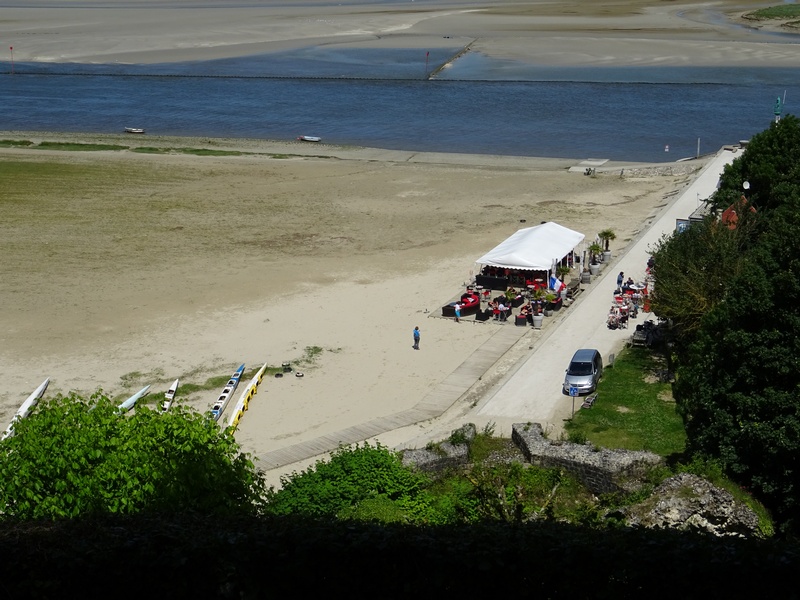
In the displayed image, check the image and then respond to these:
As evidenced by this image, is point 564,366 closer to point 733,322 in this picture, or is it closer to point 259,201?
point 733,322

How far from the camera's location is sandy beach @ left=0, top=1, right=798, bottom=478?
88.7ft

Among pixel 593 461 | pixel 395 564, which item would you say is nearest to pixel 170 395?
pixel 593 461

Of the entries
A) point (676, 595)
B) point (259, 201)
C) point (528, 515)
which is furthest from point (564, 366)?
point (259, 201)

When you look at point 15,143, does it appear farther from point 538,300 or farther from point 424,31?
point 424,31

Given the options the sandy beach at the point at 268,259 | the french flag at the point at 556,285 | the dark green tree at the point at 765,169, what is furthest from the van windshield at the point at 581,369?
the dark green tree at the point at 765,169

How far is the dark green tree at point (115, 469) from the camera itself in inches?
577

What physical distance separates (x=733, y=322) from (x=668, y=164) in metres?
37.1

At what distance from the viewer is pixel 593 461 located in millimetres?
18109

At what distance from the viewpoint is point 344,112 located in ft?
238

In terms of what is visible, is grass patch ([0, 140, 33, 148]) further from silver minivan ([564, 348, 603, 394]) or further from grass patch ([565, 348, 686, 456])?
grass patch ([565, 348, 686, 456])

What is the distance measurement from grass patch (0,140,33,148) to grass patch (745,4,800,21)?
247 ft

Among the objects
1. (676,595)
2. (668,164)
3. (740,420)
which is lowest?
(668,164)

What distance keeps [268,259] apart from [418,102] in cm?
4079

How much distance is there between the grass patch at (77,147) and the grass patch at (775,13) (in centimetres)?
7201
